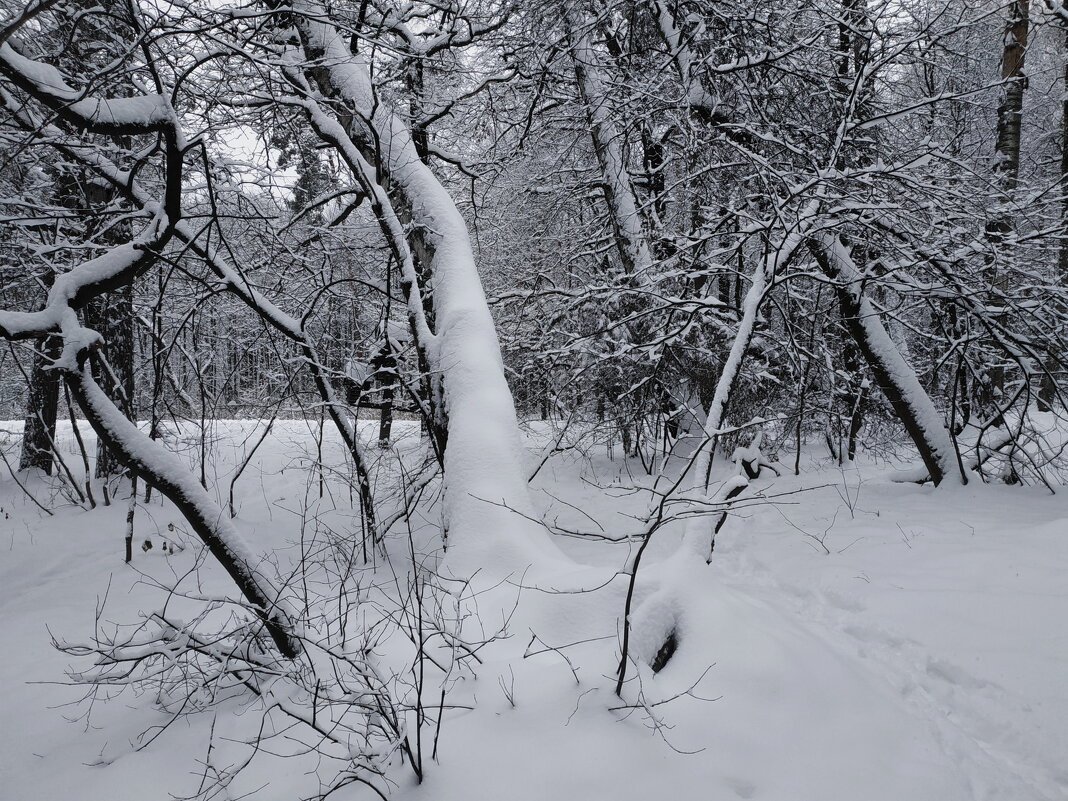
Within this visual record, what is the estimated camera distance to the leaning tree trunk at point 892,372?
15.6 feet

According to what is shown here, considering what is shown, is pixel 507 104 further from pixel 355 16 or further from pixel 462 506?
pixel 462 506

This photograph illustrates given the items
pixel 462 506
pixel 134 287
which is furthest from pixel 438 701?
pixel 134 287

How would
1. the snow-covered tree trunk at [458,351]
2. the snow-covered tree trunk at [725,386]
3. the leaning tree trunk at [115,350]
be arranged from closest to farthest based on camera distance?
the snow-covered tree trunk at [725,386] → the snow-covered tree trunk at [458,351] → the leaning tree trunk at [115,350]

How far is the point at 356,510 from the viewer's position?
6.83 metres

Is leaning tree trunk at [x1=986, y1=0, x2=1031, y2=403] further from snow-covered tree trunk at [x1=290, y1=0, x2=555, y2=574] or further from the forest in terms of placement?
snow-covered tree trunk at [x1=290, y1=0, x2=555, y2=574]

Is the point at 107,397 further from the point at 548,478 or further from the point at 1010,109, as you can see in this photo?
the point at 1010,109

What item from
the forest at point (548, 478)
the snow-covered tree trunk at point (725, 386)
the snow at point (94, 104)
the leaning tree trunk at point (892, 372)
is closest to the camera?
the forest at point (548, 478)

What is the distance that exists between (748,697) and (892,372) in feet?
13.0

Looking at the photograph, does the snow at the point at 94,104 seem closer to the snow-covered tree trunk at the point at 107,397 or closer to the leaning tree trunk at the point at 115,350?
the snow-covered tree trunk at the point at 107,397

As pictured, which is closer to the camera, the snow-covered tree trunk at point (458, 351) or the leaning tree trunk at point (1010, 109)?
the snow-covered tree trunk at point (458, 351)

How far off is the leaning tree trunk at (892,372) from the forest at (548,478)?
0.08ft

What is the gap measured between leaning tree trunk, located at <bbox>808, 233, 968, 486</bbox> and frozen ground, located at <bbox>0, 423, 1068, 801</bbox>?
30.0 inches

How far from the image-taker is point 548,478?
8.13 m

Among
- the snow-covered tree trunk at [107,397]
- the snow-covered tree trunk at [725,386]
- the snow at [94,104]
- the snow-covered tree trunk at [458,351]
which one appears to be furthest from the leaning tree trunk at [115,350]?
the snow-covered tree trunk at [725,386]
